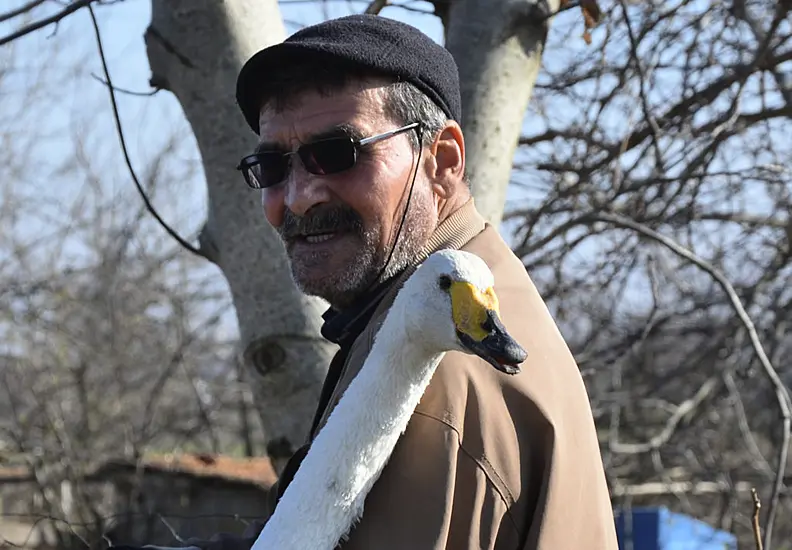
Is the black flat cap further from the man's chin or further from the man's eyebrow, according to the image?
the man's chin

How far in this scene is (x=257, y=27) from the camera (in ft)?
11.3

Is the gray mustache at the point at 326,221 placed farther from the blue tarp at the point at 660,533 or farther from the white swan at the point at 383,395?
the blue tarp at the point at 660,533

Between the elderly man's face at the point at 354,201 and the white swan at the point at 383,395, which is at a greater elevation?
the elderly man's face at the point at 354,201

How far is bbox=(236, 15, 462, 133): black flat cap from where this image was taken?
2.30 meters

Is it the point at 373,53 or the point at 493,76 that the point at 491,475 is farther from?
the point at 493,76

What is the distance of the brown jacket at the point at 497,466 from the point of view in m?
1.84

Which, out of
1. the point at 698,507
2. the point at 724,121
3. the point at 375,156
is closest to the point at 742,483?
the point at 698,507

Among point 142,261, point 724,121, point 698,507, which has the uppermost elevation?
point 142,261

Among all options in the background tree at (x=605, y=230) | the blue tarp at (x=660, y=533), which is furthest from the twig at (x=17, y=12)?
the blue tarp at (x=660, y=533)

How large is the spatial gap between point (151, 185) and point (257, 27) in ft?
23.1

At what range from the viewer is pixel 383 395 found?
1972mm

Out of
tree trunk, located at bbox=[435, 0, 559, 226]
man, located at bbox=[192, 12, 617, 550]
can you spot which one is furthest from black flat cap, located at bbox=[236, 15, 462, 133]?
tree trunk, located at bbox=[435, 0, 559, 226]

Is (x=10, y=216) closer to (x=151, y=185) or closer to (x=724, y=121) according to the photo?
(x=151, y=185)

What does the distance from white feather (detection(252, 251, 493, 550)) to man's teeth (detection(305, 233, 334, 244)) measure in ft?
1.41
